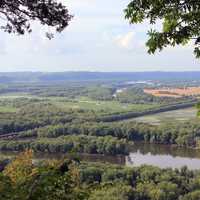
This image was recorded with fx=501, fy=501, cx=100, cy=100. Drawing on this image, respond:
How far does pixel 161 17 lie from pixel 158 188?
30.3 m

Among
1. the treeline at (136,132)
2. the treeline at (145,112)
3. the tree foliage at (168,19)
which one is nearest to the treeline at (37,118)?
the treeline at (145,112)

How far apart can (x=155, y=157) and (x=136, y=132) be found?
14.8 meters

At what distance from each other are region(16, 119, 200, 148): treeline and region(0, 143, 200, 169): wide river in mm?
3185

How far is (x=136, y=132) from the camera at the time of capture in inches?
2788

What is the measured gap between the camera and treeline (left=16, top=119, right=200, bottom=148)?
66.8 metres

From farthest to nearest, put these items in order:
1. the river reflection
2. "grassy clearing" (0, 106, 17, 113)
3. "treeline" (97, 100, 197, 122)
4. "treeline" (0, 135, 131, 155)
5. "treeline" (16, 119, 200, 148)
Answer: "grassy clearing" (0, 106, 17, 113), "treeline" (97, 100, 197, 122), "treeline" (16, 119, 200, 148), "treeline" (0, 135, 131, 155), the river reflection

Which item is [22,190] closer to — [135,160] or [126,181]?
[126,181]

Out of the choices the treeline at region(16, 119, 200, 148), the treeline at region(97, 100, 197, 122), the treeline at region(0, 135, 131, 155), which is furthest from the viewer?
the treeline at region(97, 100, 197, 122)

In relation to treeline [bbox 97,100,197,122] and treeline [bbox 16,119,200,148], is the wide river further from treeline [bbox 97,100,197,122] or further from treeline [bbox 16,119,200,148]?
treeline [bbox 97,100,197,122]

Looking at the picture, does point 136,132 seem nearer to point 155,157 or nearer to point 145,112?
point 155,157

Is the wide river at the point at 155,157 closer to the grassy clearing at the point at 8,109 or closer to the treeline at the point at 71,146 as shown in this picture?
the treeline at the point at 71,146

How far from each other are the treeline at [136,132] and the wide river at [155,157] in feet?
10.5

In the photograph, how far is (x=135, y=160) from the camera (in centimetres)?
5362

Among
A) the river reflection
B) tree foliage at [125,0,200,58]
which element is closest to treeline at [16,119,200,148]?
the river reflection
